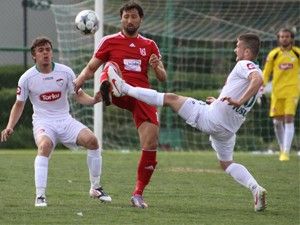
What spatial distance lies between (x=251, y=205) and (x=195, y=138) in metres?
11.6

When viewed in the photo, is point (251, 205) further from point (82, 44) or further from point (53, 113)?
point (82, 44)

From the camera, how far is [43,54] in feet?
34.3

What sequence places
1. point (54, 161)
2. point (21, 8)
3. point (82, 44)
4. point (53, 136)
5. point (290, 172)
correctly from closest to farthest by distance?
point (53, 136) → point (290, 172) → point (54, 161) → point (82, 44) → point (21, 8)

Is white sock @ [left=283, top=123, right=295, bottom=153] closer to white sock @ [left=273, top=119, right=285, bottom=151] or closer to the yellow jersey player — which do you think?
the yellow jersey player

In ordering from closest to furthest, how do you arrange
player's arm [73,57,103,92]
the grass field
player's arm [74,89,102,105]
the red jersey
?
the grass field → the red jersey → player's arm [73,57,103,92] → player's arm [74,89,102,105]

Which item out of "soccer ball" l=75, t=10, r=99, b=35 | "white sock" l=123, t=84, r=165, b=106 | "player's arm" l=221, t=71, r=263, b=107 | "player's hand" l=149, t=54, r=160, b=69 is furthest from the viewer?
"soccer ball" l=75, t=10, r=99, b=35

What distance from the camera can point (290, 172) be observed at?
15008mm

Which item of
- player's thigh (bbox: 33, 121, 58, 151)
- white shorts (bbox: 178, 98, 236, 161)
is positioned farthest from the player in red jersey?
player's thigh (bbox: 33, 121, 58, 151)

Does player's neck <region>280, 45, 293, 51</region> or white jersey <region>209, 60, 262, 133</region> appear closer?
white jersey <region>209, 60, 262, 133</region>

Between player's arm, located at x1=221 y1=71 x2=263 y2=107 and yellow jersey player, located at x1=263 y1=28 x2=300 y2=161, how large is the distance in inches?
298

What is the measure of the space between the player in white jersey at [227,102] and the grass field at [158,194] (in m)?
0.68

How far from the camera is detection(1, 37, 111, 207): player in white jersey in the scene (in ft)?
34.3

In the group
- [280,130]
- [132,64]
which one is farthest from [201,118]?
[280,130]

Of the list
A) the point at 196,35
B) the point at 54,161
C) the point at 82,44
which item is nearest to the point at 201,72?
the point at 196,35
